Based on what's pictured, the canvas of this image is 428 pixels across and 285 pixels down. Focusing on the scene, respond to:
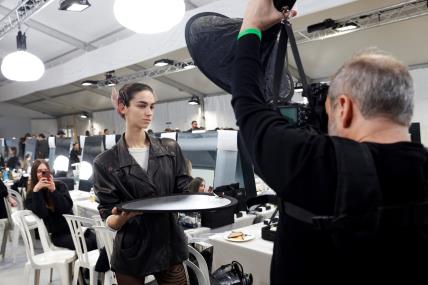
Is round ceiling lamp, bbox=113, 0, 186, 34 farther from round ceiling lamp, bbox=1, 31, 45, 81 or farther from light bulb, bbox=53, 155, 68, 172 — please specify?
light bulb, bbox=53, 155, 68, 172

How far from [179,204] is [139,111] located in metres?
0.55

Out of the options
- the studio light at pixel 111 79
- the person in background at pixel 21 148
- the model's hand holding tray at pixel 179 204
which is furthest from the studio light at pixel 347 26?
the person in background at pixel 21 148

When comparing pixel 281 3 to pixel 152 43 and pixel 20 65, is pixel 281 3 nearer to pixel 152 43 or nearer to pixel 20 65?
pixel 20 65

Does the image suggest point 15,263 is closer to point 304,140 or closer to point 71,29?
point 304,140

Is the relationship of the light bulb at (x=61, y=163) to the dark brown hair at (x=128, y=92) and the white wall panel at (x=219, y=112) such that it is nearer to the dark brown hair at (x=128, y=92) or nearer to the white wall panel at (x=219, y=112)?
the dark brown hair at (x=128, y=92)

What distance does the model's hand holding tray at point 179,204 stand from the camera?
1.02 metres

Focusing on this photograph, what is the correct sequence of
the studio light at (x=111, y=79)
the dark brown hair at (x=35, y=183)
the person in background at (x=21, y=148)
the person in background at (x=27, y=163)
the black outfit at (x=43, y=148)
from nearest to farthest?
the dark brown hair at (x=35, y=183) < the black outfit at (x=43, y=148) < the person in background at (x=27, y=163) < the person in background at (x=21, y=148) < the studio light at (x=111, y=79)

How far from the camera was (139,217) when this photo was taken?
1.39 meters

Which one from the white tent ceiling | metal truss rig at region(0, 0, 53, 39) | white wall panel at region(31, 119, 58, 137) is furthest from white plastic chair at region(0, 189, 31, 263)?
white wall panel at region(31, 119, 58, 137)

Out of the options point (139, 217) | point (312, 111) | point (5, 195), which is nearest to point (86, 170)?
point (5, 195)

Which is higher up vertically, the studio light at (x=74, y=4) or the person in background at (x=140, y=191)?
the studio light at (x=74, y=4)

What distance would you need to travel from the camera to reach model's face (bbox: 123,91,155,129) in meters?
1.51

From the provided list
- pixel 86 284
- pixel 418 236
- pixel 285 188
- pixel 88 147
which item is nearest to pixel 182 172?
pixel 285 188

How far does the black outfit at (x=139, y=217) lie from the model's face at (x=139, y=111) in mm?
106
